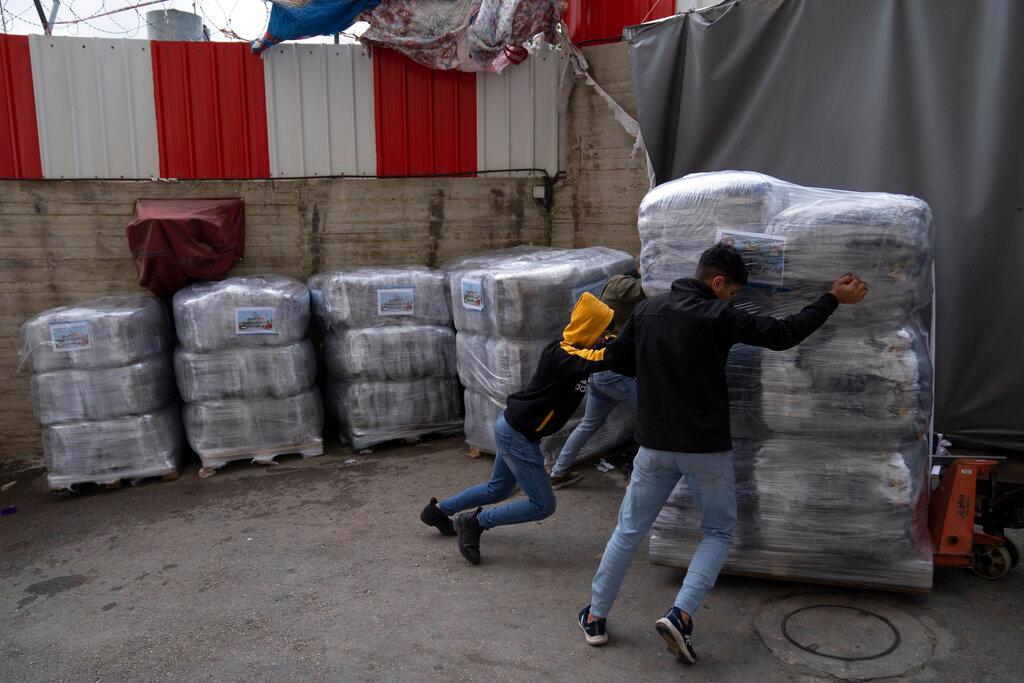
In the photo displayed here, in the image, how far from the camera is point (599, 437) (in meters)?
6.21

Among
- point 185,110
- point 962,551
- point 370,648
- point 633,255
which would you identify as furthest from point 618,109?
point 370,648

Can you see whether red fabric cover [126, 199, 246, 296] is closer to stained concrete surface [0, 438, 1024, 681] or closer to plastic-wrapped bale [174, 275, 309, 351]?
plastic-wrapped bale [174, 275, 309, 351]

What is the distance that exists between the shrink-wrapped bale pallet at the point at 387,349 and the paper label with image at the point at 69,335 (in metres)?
1.82

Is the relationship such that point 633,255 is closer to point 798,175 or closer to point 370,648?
point 798,175

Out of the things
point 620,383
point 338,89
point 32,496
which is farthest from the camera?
point 338,89

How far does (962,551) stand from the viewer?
399 centimetres

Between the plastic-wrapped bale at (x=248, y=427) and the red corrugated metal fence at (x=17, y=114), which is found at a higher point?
the red corrugated metal fence at (x=17, y=114)

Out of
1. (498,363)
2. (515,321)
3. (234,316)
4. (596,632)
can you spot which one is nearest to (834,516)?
(596,632)

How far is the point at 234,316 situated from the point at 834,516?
4.66 meters

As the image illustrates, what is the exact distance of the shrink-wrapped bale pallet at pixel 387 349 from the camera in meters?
6.66

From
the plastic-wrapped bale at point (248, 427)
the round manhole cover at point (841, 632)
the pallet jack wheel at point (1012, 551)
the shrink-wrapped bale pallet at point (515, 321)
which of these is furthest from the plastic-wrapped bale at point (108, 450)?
the pallet jack wheel at point (1012, 551)

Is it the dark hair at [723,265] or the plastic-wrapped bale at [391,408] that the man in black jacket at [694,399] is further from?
the plastic-wrapped bale at [391,408]

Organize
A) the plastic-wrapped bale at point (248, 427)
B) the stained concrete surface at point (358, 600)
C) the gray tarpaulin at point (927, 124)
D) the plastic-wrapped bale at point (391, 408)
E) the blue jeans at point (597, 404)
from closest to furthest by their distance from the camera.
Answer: the stained concrete surface at point (358, 600)
the gray tarpaulin at point (927, 124)
the blue jeans at point (597, 404)
the plastic-wrapped bale at point (248, 427)
the plastic-wrapped bale at point (391, 408)

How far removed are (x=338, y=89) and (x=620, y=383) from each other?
4.05 m
